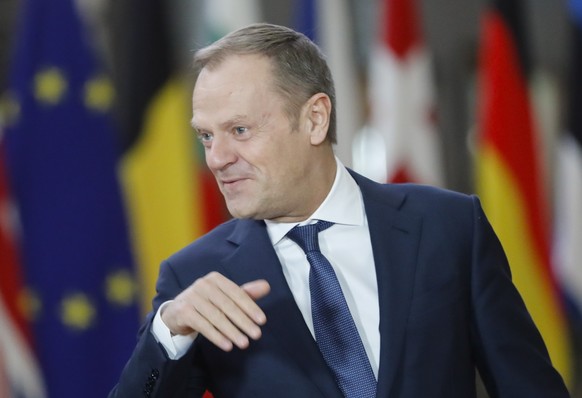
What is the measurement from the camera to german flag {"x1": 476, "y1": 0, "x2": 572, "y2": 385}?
389cm

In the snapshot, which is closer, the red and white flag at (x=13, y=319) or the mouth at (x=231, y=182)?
the mouth at (x=231, y=182)

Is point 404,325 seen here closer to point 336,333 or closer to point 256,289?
point 336,333

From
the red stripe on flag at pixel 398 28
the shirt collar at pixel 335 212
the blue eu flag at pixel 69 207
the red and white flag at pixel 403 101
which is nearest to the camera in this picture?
the shirt collar at pixel 335 212

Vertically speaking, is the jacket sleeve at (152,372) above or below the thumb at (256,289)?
below

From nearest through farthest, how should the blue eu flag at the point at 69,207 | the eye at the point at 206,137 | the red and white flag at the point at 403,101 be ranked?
the eye at the point at 206,137 < the blue eu flag at the point at 69,207 < the red and white flag at the point at 403,101

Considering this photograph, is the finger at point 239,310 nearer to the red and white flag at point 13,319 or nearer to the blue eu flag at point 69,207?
the red and white flag at point 13,319

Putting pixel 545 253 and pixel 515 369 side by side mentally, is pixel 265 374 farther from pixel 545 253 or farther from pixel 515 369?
pixel 545 253

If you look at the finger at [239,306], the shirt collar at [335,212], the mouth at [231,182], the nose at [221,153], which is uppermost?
the nose at [221,153]

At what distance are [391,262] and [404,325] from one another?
4.8 inches

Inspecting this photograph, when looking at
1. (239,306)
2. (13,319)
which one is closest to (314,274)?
(239,306)

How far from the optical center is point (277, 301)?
1733 mm

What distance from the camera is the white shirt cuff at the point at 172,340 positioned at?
5.38 ft

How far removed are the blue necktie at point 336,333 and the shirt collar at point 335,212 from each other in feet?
0.20

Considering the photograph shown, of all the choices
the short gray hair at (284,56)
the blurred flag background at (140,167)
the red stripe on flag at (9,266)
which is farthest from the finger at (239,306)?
the red stripe on flag at (9,266)
